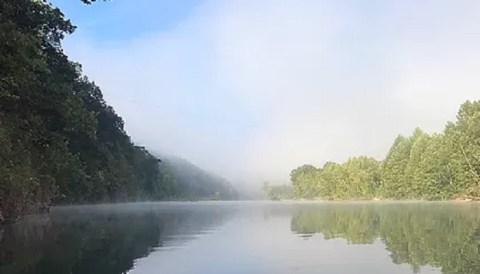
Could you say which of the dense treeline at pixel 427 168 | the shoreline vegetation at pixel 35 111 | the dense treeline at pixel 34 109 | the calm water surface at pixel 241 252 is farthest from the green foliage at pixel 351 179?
the calm water surface at pixel 241 252

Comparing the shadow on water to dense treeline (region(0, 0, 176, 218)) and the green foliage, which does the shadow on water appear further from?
the green foliage

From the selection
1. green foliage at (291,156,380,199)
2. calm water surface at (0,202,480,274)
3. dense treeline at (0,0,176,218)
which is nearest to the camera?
calm water surface at (0,202,480,274)

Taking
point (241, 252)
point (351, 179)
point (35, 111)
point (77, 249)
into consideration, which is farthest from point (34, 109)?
point (351, 179)

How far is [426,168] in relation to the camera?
12288cm

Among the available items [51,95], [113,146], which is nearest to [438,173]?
[113,146]

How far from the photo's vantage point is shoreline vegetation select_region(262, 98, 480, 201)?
110938 mm

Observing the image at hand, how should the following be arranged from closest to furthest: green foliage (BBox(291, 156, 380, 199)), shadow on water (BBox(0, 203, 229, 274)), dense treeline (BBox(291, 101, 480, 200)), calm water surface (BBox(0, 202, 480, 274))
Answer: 1. calm water surface (BBox(0, 202, 480, 274))
2. shadow on water (BBox(0, 203, 229, 274))
3. dense treeline (BBox(291, 101, 480, 200))
4. green foliage (BBox(291, 156, 380, 199))

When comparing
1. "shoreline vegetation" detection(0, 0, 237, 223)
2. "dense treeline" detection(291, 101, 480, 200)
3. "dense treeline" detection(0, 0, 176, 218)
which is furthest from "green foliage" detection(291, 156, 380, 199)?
"dense treeline" detection(0, 0, 176, 218)

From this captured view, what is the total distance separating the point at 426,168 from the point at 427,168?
63cm

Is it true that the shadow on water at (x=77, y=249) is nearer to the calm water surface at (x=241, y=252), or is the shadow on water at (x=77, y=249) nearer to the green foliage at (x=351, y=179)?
the calm water surface at (x=241, y=252)

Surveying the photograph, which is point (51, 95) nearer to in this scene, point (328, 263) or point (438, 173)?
point (328, 263)

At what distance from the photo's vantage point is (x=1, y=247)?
61.6 ft

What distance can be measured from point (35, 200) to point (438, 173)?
92.9 metres

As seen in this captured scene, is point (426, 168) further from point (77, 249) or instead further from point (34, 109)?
point (77, 249)
